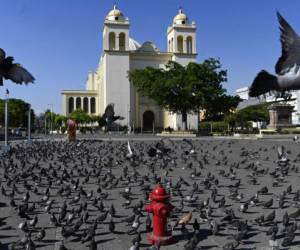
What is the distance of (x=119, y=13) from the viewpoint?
87.5 metres

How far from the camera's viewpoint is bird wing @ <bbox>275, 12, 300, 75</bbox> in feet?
8.81

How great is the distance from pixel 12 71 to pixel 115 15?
8562 cm

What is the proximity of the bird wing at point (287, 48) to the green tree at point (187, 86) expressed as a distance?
164 feet

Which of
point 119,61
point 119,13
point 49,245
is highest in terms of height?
point 119,13

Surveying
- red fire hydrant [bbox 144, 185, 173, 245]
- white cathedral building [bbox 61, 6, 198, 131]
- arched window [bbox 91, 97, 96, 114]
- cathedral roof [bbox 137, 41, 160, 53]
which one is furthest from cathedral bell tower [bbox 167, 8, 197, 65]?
red fire hydrant [bbox 144, 185, 173, 245]

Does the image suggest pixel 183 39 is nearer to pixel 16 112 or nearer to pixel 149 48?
pixel 149 48

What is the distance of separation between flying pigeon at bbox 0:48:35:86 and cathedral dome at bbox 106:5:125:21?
8488cm

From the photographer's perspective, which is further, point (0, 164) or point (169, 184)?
point (0, 164)

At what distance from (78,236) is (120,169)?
30.1 ft

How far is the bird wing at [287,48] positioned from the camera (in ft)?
8.81

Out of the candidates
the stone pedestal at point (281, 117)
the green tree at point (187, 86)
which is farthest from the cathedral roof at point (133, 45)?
the stone pedestal at point (281, 117)

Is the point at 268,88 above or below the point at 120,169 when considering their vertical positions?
above

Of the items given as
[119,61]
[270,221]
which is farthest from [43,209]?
[119,61]

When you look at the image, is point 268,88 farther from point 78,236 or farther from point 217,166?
point 217,166
